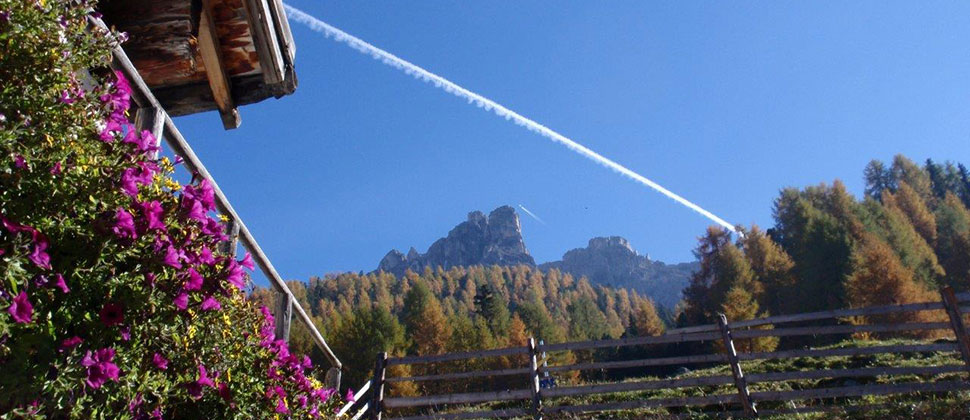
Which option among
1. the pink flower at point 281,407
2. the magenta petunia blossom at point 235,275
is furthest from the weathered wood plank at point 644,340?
the magenta petunia blossom at point 235,275

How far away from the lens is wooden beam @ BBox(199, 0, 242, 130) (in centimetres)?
388

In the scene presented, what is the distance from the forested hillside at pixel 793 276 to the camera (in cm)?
4516

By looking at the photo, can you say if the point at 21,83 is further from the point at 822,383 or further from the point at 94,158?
the point at 822,383

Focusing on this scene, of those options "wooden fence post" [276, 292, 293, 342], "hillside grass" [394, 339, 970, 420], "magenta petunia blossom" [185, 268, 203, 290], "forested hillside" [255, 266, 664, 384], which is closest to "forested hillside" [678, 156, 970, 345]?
"forested hillside" [255, 266, 664, 384]

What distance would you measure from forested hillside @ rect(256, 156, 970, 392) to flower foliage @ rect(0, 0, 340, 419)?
39860mm

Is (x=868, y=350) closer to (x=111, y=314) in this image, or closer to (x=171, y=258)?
(x=171, y=258)

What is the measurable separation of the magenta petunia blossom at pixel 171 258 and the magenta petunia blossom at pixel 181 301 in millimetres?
99

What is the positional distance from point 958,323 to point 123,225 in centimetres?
942

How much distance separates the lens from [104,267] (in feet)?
5.78

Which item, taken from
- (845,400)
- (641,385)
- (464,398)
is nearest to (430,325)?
(464,398)

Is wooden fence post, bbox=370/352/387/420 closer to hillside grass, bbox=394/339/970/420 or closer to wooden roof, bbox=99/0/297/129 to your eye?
hillside grass, bbox=394/339/970/420

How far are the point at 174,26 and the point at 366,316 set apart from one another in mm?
58577

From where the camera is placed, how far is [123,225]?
180 centimetres

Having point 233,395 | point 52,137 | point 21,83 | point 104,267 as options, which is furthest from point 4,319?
point 233,395
